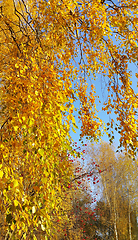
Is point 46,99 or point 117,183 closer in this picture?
point 46,99

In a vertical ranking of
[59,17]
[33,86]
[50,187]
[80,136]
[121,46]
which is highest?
[121,46]

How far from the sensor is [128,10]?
123 inches

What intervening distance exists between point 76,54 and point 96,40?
91cm

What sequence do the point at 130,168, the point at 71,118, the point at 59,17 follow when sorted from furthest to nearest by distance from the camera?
the point at 130,168
the point at 59,17
the point at 71,118

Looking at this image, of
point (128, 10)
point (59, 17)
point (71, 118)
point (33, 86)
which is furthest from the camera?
point (128, 10)

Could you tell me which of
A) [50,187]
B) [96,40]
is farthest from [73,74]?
[50,187]

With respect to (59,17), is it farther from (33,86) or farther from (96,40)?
(33,86)

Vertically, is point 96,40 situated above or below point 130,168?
below

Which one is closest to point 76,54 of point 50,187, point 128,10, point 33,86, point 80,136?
point 128,10

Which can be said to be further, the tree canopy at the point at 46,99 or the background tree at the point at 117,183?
the background tree at the point at 117,183

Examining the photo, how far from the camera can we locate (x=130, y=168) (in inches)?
Result: 461

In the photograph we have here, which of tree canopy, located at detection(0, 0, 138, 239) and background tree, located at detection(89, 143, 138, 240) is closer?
tree canopy, located at detection(0, 0, 138, 239)

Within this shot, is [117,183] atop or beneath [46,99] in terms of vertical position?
atop

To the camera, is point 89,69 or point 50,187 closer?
point 50,187
